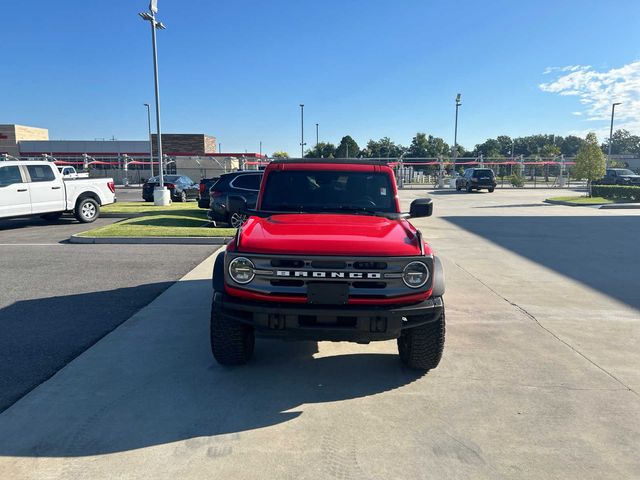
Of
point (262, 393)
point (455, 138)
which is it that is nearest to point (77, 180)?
point (262, 393)

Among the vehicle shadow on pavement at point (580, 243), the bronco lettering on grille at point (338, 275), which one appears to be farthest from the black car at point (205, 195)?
the bronco lettering on grille at point (338, 275)

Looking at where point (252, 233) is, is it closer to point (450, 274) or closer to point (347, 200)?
point (347, 200)

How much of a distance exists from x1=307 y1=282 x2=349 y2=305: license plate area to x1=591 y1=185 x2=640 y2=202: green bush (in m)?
25.3

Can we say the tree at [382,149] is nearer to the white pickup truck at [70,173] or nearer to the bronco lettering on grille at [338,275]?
the white pickup truck at [70,173]

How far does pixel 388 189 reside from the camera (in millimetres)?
4930

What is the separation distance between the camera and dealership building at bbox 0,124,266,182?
46594 mm

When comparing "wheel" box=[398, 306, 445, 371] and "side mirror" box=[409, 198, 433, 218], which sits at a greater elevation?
"side mirror" box=[409, 198, 433, 218]

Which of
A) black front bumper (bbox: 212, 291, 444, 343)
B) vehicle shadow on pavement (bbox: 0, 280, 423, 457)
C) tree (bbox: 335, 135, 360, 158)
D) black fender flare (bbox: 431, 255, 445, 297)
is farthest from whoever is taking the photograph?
tree (bbox: 335, 135, 360, 158)

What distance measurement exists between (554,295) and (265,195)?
4.72 meters

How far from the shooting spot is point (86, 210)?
48.6 feet

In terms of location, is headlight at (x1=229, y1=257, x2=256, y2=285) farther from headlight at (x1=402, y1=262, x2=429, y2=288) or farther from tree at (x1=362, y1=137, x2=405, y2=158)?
tree at (x1=362, y1=137, x2=405, y2=158)

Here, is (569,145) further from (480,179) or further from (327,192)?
(327,192)

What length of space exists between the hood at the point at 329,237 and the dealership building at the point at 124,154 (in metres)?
38.3

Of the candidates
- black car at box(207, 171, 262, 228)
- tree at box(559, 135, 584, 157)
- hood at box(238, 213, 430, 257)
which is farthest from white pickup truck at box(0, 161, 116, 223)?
tree at box(559, 135, 584, 157)
